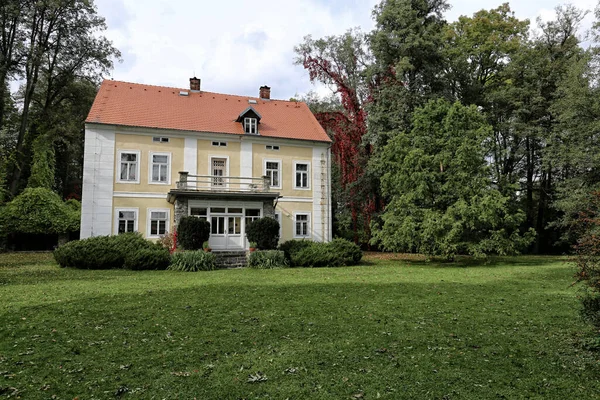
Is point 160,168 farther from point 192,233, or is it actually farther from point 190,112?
point 192,233

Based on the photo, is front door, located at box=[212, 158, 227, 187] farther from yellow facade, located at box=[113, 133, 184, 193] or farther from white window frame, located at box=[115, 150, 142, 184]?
white window frame, located at box=[115, 150, 142, 184]

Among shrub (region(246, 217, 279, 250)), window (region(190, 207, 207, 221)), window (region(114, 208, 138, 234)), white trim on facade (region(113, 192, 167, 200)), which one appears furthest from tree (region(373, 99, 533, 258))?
window (region(114, 208, 138, 234))

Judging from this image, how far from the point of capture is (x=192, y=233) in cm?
1816

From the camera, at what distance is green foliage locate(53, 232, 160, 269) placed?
15.9 metres

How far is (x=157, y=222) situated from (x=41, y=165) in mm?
12112

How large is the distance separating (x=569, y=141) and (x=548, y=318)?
2190cm

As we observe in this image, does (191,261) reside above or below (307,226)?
below

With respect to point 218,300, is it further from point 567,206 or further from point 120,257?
point 567,206

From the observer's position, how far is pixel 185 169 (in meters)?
22.6

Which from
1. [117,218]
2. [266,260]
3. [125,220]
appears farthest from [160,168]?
[266,260]

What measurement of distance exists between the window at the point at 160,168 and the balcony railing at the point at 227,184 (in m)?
1.27

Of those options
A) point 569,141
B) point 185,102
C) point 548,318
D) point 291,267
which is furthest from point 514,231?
point 185,102

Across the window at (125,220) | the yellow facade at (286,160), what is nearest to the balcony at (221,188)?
the yellow facade at (286,160)

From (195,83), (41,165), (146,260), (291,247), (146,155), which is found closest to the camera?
(146,260)
